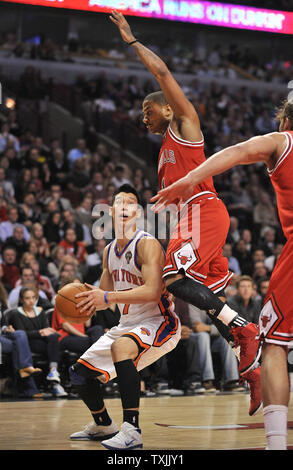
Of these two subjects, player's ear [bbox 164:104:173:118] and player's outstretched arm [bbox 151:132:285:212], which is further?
player's ear [bbox 164:104:173:118]

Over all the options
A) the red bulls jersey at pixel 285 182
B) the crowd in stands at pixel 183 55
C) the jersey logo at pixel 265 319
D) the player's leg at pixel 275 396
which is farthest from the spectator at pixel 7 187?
the player's leg at pixel 275 396

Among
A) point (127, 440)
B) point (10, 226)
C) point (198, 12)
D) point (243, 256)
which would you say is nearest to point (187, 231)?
point (127, 440)

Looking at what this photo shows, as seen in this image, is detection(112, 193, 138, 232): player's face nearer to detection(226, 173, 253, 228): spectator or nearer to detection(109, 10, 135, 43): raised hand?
detection(109, 10, 135, 43): raised hand

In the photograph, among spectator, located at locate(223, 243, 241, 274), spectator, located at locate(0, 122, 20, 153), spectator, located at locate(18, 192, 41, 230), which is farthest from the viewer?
spectator, located at locate(0, 122, 20, 153)

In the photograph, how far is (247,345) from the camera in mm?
4133

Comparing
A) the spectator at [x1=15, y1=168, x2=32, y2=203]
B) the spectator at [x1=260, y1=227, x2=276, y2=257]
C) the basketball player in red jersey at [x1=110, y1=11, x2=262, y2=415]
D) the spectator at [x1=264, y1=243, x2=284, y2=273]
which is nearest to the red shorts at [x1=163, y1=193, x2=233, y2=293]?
the basketball player in red jersey at [x1=110, y1=11, x2=262, y2=415]

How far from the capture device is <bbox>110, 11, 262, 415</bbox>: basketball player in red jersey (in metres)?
4.14

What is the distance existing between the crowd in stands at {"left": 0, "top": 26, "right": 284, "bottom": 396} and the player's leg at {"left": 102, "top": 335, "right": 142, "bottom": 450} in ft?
5.12

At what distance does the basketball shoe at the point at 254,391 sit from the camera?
13.5 ft

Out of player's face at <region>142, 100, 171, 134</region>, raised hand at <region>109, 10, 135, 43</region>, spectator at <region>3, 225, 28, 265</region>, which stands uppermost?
raised hand at <region>109, 10, 135, 43</region>

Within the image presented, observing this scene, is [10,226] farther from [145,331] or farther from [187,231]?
[187,231]

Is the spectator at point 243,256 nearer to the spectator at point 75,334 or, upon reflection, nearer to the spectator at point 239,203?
the spectator at point 239,203

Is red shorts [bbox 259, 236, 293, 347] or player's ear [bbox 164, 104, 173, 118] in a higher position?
player's ear [bbox 164, 104, 173, 118]

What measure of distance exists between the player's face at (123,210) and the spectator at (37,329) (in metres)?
3.38
